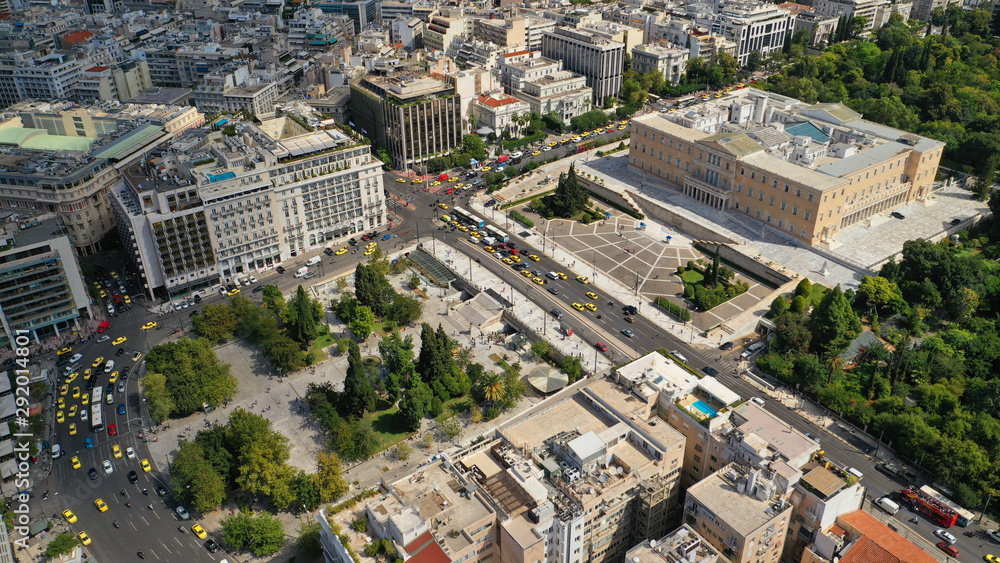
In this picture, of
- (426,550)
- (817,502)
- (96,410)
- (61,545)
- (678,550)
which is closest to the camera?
(426,550)

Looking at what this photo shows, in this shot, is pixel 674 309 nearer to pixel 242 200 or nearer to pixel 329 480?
pixel 329 480

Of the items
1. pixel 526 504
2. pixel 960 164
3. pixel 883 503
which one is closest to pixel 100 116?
pixel 526 504

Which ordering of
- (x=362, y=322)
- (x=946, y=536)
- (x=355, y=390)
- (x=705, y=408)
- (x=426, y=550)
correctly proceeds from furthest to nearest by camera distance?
1. (x=362, y=322)
2. (x=355, y=390)
3. (x=946, y=536)
4. (x=705, y=408)
5. (x=426, y=550)

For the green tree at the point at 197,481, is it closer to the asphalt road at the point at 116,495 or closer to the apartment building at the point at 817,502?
the asphalt road at the point at 116,495

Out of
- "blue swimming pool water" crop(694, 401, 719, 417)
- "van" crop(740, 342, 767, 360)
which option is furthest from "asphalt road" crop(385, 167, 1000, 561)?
"blue swimming pool water" crop(694, 401, 719, 417)

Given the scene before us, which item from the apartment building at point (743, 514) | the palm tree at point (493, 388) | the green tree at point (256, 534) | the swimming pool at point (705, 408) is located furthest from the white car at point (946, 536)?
the green tree at point (256, 534)

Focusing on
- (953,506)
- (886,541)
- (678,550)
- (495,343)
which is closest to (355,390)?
(495,343)
